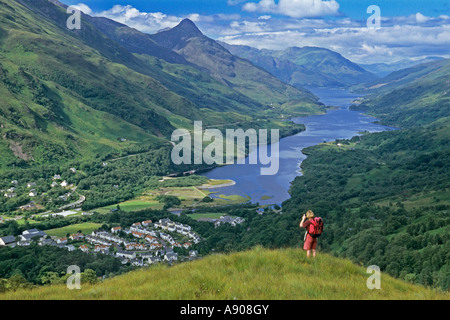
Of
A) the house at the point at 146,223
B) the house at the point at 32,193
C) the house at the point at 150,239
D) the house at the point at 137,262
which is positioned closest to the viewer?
the house at the point at 137,262

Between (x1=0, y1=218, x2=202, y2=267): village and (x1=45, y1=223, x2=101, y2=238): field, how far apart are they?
2742 mm

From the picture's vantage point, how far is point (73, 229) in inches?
3295

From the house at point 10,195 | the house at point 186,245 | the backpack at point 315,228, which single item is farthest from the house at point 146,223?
the backpack at point 315,228

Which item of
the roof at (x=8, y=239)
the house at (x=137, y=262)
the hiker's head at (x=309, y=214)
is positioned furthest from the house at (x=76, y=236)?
the hiker's head at (x=309, y=214)

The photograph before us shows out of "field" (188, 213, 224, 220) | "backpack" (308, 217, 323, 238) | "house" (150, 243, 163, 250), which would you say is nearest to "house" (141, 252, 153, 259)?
"house" (150, 243, 163, 250)

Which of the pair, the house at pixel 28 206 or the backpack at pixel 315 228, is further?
the house at pixel 28 206

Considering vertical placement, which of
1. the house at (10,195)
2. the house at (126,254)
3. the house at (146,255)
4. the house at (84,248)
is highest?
the house at (10,195)

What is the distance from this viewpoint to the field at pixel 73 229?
3150 inches

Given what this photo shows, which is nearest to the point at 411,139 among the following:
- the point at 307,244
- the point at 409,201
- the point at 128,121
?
the point at 409,201

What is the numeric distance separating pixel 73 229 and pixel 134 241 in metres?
14.9

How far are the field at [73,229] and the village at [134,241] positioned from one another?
108 inches

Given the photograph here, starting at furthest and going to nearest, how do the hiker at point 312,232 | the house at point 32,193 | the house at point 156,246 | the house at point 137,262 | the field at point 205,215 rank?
1. the house at point 32,193
2. the field at point 205,215
3. the house at point 156,246
4. the house at point 137,262
5. the hiker at point 312,232

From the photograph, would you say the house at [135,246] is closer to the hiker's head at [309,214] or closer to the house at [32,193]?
the house at [32,193]

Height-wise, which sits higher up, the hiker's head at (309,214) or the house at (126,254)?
the hiker's head at (309,214)
